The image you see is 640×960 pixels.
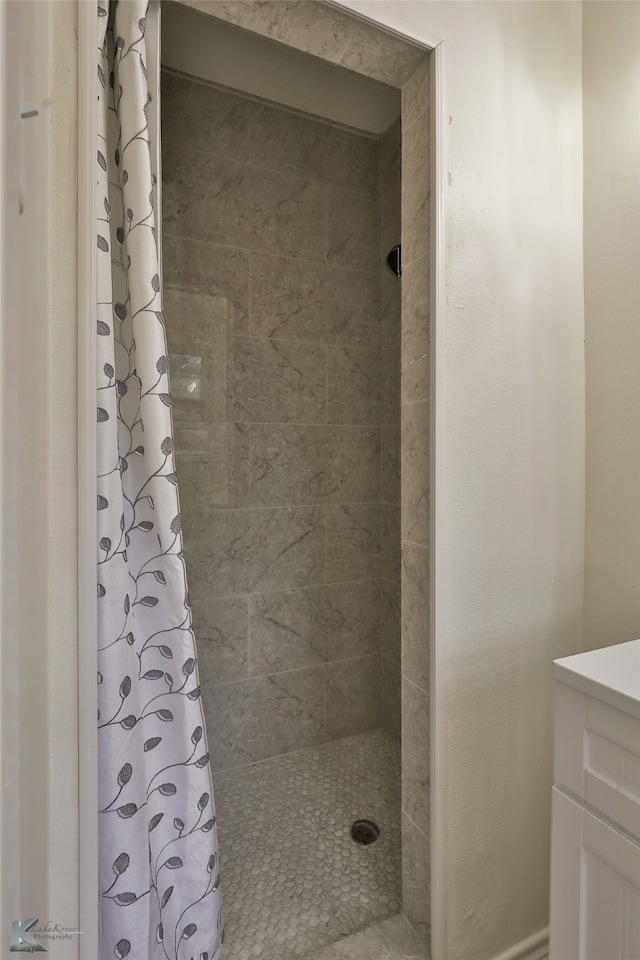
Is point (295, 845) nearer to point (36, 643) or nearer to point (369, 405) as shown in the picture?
point (36, 643)

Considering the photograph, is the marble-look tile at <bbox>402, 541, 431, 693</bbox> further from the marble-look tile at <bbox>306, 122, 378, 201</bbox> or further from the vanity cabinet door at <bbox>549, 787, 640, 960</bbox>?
the marble-look tile at <bbox>306, 122, 378, 201</bbox>

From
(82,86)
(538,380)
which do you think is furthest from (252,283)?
(538,380)

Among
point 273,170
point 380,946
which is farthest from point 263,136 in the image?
point 380,946

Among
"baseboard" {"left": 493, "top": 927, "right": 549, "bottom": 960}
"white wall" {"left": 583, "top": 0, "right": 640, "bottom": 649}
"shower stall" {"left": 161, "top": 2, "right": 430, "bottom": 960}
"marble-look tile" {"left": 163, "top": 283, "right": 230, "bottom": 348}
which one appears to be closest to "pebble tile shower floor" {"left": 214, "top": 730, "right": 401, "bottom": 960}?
"shower stall" {"left": 161, "top": 2, "right": 430, "bottom": 960}

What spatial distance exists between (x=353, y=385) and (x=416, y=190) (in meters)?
0.90

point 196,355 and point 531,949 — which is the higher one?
point 196,355

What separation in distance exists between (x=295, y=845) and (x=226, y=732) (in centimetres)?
47

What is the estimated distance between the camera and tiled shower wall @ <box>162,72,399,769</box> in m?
1.61

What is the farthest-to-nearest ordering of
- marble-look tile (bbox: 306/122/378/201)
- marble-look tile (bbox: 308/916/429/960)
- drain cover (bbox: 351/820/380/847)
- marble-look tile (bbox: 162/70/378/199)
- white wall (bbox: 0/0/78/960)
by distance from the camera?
marble-look tile (bbox: 306/122/378/201) → marble-look tile (bbox: 162/70/378/199) → drain cover (bbox: 351/820/380/847) → marble-look tile (bbox: 308/916/429/960) → white wall (bbox: 0/0/78/960)

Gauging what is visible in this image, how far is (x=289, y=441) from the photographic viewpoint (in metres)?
1.77

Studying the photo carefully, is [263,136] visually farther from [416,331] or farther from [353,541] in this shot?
[353,541]

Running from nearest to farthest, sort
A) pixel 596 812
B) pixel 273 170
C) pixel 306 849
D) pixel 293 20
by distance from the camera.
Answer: pixel 596 812, pixel 293 20, pixel 306 849, pixel 273 170

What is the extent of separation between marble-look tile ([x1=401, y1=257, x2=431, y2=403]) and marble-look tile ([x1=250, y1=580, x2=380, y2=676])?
1032 millimetres

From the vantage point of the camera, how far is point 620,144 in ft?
3.42
